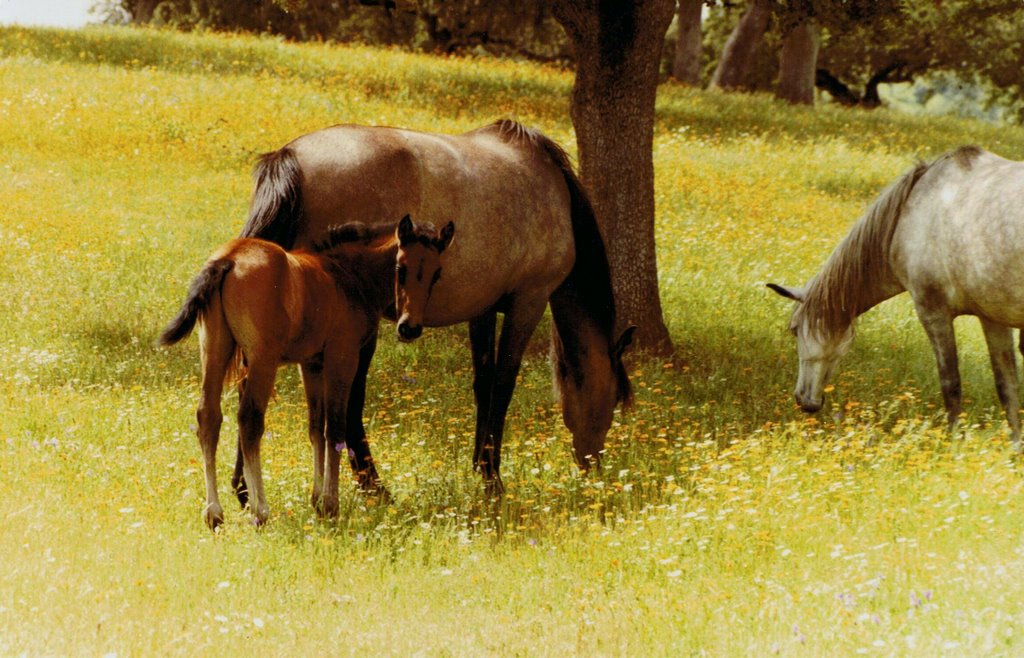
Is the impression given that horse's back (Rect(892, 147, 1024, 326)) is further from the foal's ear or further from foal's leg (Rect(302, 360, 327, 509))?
foal's leg (Rect(302, 360, 327, 509))

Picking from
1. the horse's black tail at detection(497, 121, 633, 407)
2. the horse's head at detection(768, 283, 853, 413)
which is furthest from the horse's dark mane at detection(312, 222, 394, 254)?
the horse's head at detection(768, 283, 853, 413)

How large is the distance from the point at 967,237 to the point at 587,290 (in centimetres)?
282

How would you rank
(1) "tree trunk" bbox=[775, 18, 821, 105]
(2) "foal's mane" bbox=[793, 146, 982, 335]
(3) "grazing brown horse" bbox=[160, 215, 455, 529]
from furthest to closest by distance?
(1) "tree trunk" bbox=[775, 18, 821, 105] < (2) "foal's mane" bbox=[793, 146, 982, 335] < (3) "grazing brown horse" bbox=[160, 215, 455, 529]

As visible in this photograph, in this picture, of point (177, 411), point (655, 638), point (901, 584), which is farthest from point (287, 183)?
point (901, 584)

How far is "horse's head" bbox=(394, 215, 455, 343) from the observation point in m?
6.23

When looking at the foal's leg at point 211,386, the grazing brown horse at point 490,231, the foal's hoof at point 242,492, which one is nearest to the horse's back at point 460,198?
the grazing brown horse at point 490,231

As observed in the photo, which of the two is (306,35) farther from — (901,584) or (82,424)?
(901,584)

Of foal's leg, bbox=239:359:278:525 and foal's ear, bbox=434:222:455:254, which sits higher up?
foal's ear, bbox=434:222:455:254

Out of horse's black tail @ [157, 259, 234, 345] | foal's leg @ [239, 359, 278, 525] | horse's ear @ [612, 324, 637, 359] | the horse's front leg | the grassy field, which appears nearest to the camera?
the grassy field

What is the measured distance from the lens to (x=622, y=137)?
11.6 metres

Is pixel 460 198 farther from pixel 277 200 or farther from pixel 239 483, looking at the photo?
pixel 239 483

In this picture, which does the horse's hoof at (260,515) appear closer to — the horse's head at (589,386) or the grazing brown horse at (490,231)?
the grazing brown horse at (490,231)

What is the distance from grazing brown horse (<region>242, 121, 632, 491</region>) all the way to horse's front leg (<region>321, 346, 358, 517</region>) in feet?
2.75

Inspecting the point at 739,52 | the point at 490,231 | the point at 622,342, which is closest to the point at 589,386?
the point at 622,342
